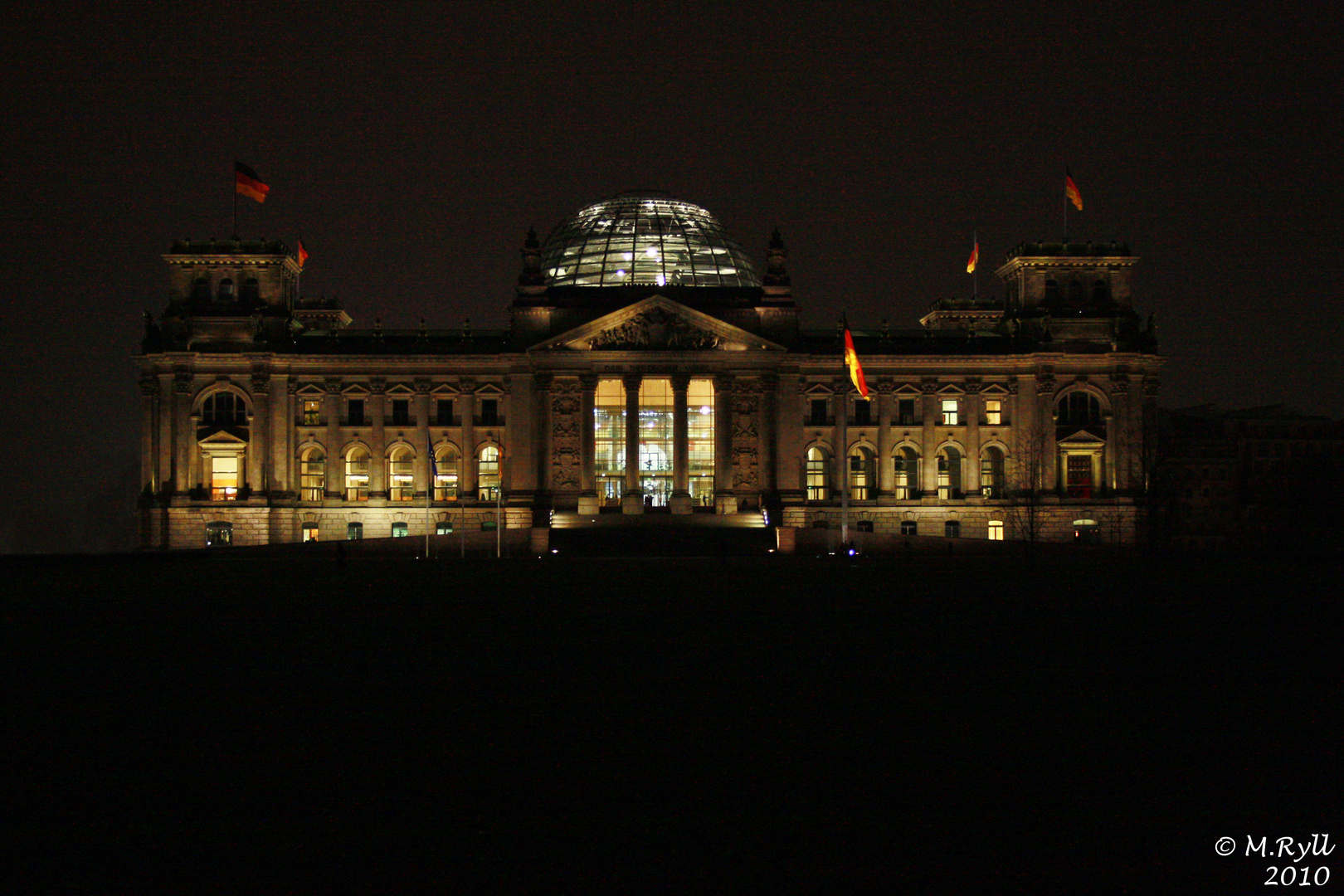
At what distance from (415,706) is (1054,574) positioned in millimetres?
39705

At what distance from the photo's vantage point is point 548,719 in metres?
16.4

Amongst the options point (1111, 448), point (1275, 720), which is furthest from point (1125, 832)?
Answer: point (1111, 448)

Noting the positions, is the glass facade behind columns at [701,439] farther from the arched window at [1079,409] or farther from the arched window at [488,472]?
the arched window at [1079,409]

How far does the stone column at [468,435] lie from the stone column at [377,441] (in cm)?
569

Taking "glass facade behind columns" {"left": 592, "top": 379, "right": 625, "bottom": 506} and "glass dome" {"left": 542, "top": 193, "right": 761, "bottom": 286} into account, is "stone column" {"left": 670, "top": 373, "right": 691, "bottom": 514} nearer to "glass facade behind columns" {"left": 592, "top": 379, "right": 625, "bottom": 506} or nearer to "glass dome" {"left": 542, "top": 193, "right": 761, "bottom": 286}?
"glass facade behind columns" {"left": 592, "top": 379, "right": 625, "bottom": 506}

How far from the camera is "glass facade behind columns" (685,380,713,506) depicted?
10475 cm

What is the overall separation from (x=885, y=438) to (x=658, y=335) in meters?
19.5

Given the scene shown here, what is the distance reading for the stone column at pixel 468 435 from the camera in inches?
4158

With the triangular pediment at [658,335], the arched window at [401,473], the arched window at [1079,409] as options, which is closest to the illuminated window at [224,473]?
the arched window at [401,473]

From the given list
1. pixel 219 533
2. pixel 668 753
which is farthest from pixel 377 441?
pixel 668 753

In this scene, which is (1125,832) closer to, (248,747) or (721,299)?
(248,747)

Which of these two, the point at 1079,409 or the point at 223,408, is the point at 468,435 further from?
the point at 1079,409

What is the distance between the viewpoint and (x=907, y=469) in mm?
108500

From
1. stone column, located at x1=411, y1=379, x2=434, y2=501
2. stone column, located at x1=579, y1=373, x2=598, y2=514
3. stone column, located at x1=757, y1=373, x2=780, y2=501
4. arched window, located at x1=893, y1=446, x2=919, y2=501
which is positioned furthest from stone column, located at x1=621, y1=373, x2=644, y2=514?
arched window, located at x1=893, y1=446, x2=919, y2=501
